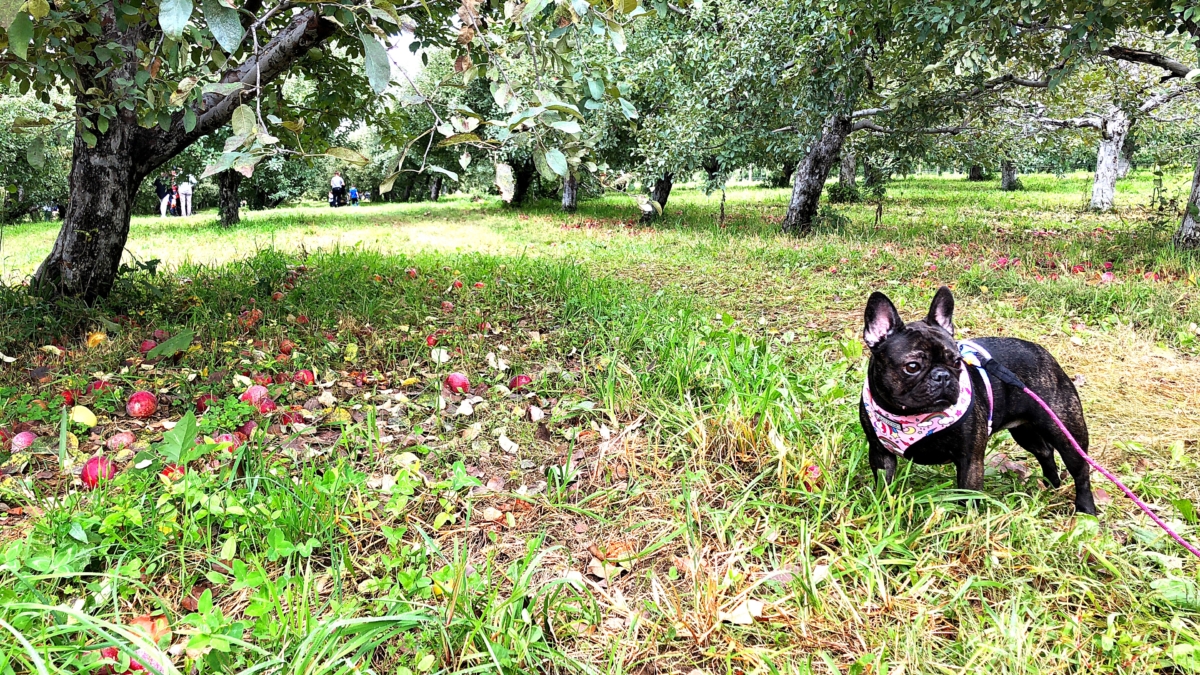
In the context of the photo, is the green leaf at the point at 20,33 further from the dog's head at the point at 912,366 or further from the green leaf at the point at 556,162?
the dog's head at the point at 912,366

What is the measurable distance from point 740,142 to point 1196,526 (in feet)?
27.6

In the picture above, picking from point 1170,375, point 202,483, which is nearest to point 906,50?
point 1170,375

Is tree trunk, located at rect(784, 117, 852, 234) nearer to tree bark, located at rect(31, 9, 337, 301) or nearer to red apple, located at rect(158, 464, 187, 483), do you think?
tree bark, located at rect(31, 9, 337, 301)

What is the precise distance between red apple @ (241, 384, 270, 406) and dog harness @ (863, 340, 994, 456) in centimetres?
286

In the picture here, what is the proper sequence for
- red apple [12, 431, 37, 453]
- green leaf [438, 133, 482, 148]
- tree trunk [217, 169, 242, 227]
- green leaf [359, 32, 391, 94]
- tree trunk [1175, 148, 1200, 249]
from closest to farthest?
green leaf [359, 32, 391, 94] < green leaf [438, 133, 482, 148] < red apple [12, 431, 37, 453] < tree trunk [1175, 148, 1200, 249] < tree trunk [217, 169, 242, 227]

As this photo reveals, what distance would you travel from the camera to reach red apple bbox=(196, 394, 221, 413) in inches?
124

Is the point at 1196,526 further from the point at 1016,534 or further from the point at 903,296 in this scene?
the point at 903,296

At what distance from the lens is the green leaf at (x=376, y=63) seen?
4.54ft

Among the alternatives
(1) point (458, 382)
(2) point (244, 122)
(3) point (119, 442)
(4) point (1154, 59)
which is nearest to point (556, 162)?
(2) point (244, 122)

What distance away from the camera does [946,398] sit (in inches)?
80.2

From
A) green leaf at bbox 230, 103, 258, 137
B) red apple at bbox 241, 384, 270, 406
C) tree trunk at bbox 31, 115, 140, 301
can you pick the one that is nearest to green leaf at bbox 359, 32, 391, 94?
green leaf at bbox 230, 103, 258, 137

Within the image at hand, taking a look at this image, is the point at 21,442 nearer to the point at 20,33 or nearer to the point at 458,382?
the point at 458,382

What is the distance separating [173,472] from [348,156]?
5.72 feet

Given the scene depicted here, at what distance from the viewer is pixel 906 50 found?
7.23 meters
